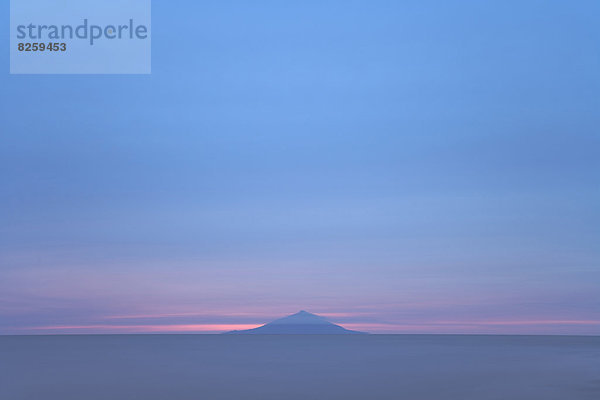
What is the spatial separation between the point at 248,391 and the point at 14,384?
10612 mm

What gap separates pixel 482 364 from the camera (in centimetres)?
4081

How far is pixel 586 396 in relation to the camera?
2359 centimetres

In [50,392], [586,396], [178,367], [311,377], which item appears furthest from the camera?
[178,367]

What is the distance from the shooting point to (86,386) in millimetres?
27109

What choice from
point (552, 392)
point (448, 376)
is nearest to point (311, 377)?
point (448, 376)

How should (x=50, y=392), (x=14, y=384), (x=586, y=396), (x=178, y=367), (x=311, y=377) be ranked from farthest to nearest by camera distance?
(x=178, y=367), (x=311, y=377), (x=14, y=384), (x=50, y=392), (x=586, y=396)

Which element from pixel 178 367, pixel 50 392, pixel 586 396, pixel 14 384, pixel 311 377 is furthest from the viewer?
pixel 178 367

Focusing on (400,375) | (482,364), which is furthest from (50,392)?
(482,364)

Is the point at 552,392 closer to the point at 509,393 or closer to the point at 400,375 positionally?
the point at 509,393

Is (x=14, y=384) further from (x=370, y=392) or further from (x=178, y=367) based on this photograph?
(x=370, y=392)

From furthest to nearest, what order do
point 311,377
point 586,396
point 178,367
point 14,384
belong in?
point 178,367
point 311,377
point 14,384
point 586,396

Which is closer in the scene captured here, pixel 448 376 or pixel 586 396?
pixel 586 396

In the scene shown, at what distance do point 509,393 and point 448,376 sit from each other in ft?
24.6

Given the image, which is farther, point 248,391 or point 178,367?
point 178,367
